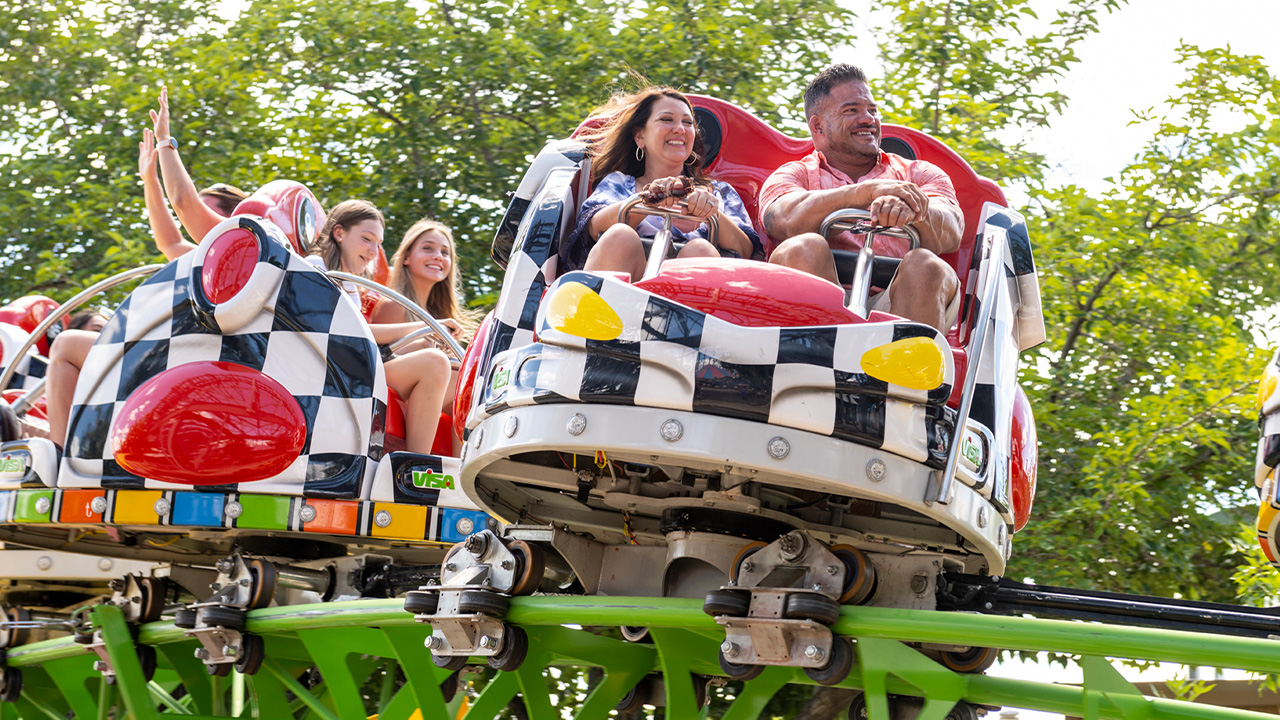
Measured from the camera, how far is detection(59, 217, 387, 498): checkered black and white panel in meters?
3.86

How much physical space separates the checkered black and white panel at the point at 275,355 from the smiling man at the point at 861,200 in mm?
1330

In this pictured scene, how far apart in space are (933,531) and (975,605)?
0.76 feet

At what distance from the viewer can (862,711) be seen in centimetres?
355

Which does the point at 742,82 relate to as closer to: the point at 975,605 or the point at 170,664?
the point at 170,664

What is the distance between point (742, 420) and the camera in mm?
2582

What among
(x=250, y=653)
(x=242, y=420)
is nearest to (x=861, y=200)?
(x=242, y=420)

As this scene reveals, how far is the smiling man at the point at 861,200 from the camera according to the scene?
9.85 feet

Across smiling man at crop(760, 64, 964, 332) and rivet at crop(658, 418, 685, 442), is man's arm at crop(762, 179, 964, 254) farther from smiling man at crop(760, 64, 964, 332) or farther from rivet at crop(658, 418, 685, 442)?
rivet at crop(658, 418, 685, 442)

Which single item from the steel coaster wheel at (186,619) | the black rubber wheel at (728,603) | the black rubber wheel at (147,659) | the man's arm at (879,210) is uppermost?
the man's arm at (879,210)

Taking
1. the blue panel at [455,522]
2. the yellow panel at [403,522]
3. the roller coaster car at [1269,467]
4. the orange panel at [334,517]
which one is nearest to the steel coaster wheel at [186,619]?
the orange panel at [334,517]

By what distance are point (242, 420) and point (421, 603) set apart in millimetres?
874

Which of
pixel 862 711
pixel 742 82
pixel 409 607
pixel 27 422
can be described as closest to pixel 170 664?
pixel 27 422

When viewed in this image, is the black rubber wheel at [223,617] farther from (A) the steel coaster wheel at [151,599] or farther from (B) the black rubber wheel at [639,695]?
(B) the black rubber wheel at [639,695]

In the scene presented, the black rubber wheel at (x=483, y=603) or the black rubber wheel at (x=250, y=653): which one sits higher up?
the black rubber wheel at (x=483, y=603)
